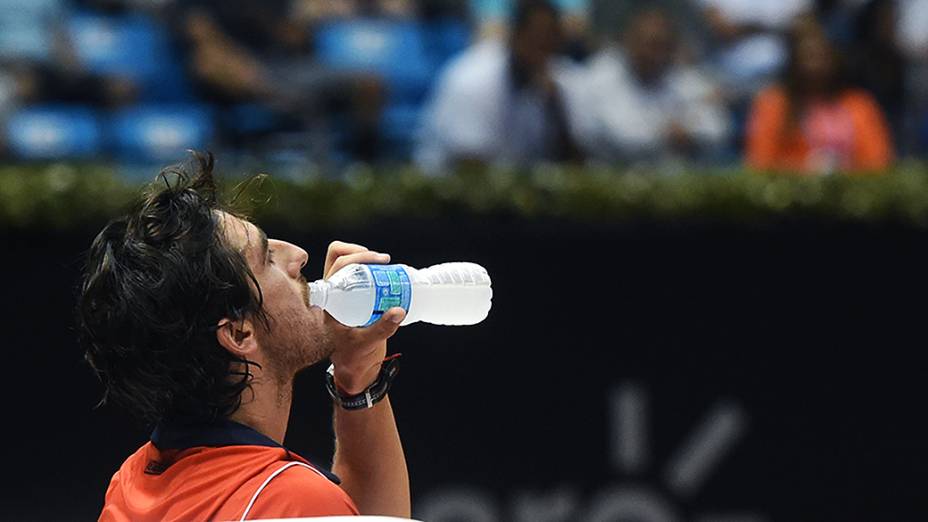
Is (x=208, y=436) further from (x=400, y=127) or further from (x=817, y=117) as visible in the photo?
(x=400, y=127)

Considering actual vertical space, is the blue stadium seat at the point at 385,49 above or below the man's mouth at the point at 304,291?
below

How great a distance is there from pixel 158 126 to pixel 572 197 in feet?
10.8

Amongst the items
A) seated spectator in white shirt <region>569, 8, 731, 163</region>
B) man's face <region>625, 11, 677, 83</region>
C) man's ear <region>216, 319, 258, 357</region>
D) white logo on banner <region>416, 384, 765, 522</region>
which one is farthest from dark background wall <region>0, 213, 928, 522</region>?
man's ear <region>216, 319, 258, 357</region>

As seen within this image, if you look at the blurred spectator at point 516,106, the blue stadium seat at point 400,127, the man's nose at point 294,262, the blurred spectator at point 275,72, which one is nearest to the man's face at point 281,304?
the man's nose at point 294,262

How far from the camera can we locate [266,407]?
97.1 inches

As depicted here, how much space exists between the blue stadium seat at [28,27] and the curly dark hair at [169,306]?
21.1ft

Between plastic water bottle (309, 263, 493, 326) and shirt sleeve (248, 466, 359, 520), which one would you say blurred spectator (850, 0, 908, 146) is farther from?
shirt sleeve (248, 466, 359, 520)

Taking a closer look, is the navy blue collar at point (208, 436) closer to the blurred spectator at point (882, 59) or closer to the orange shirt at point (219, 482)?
the orange shirt at point (219, 482)

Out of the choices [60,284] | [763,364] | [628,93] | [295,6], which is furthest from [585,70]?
[60,284]

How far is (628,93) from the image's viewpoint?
25.6 ft

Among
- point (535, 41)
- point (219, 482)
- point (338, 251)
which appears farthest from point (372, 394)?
point (535, 41)

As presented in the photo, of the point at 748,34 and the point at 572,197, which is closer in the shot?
the point at 572,197

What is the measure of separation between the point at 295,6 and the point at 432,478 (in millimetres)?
3707

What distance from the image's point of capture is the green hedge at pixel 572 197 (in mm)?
5848
